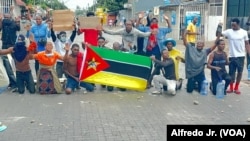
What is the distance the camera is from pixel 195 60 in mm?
10141

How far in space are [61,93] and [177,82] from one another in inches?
115

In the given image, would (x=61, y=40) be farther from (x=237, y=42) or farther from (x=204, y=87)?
(x=237, y=42)

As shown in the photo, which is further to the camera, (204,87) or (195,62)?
(195,62)

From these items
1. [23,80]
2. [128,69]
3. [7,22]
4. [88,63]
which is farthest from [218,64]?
[7,22]

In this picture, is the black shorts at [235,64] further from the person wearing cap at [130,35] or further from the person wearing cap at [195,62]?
the person wearing cap at [130,35]

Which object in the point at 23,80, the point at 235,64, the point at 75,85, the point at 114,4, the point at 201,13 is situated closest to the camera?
the point at 23,80

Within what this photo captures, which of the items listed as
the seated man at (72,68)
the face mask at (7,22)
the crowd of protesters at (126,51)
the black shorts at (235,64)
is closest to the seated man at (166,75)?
the crowd of protesters at (126,51)

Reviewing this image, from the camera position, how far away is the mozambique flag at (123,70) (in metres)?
10.1

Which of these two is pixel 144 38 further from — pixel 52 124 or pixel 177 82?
pixel 52 124

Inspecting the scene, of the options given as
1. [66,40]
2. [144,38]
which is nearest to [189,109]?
[144,38]

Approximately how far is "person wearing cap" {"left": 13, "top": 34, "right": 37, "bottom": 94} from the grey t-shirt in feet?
12.1

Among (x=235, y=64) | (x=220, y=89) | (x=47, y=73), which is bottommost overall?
(x=220, y=89)

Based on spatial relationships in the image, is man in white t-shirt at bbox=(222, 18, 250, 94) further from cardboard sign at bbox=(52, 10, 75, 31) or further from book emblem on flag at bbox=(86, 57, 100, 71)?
cardboard sign at bbox=(52, 10, 75, 31)

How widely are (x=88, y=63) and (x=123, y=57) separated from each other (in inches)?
34.4
